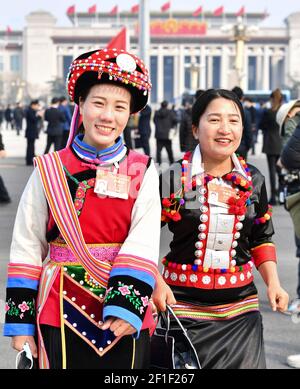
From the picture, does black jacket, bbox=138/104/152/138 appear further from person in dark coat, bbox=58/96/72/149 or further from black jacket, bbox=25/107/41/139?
black jacket, bbox=25/107/41/139

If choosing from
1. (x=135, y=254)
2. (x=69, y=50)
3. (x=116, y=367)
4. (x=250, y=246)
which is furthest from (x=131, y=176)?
(x=69, y=50)

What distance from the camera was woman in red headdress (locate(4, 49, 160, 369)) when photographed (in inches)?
91.7

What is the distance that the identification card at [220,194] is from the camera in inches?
117

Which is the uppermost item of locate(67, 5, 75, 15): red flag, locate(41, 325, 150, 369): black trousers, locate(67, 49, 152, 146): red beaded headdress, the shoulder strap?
locate(67, 5, 75, 15): red flag

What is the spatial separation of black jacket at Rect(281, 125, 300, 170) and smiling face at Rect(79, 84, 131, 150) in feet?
7.03

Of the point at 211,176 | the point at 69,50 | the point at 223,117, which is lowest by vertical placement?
the point at 211,176

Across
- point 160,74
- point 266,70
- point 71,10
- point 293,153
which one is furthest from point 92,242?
point 71,10

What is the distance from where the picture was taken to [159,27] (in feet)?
370

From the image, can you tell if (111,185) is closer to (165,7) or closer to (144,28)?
(144,28)

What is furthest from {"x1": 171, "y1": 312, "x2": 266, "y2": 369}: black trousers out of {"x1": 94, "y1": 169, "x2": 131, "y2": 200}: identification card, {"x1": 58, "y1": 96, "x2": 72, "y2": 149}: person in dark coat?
{"x1": 58, "y1": 96, "x2": 72, "y2": 149}: person in dark coat

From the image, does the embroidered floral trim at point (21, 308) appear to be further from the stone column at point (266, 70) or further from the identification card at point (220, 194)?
the stone column at point (266, 70)

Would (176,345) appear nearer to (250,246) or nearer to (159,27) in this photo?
(250,246)

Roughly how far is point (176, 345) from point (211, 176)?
62 cm

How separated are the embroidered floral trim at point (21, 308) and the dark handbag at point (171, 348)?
495 millimetres
